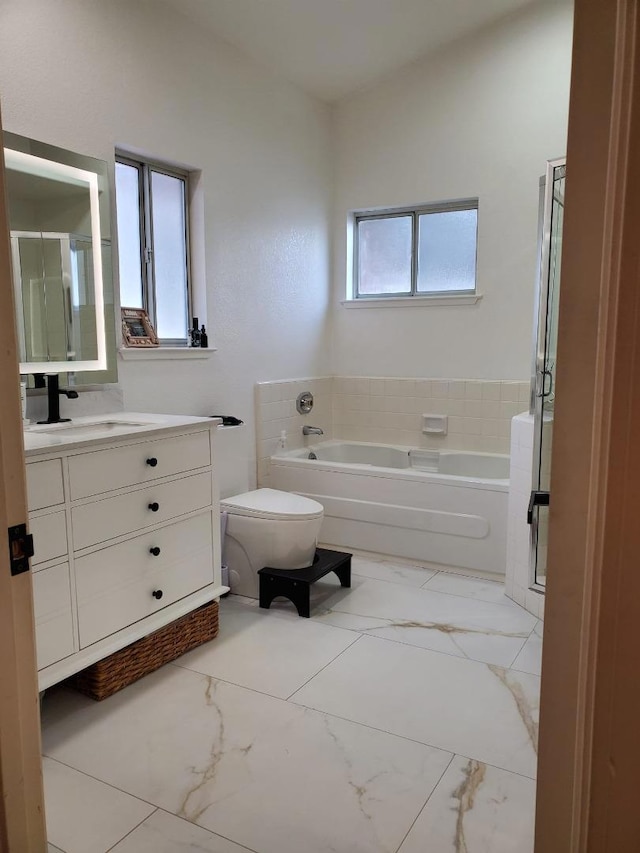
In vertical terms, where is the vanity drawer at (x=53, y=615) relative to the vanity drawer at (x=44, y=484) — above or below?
below

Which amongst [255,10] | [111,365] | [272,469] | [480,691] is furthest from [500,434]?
[255,10]

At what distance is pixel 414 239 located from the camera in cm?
438

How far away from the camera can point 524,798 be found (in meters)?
1.68

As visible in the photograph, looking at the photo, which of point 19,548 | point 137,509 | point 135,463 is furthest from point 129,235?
point 19,548

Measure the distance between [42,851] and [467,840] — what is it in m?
1.02

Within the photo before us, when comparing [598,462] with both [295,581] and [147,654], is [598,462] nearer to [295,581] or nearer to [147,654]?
[147,654]

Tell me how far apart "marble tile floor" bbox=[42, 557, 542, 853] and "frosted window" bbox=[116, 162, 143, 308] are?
1.63 m

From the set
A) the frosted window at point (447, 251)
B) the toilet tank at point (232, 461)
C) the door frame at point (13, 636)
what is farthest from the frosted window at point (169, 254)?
the door frame at point (13, 636)

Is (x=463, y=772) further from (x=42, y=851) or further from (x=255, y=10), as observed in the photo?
(x=255, y=10)

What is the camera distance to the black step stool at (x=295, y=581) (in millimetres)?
2814

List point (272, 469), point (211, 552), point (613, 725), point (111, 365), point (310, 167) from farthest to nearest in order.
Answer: point (310, 167) → point (272, 469) → point (111, 365) → point (211, 552) → point (613, 725)

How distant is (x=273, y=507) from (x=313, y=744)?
1.20 meters

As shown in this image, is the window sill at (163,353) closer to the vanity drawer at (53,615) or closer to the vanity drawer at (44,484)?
the vanity drawer at (44,484)

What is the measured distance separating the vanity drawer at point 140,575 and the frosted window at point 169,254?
49.6 inches
